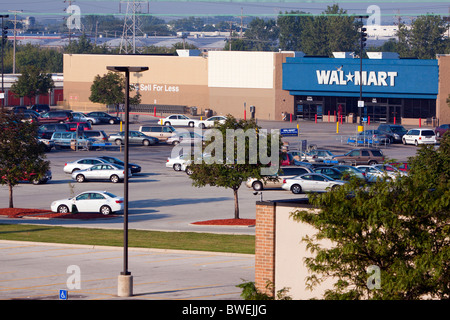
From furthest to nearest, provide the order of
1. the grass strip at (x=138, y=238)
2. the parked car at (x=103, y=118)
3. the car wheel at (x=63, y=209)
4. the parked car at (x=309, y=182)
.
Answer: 1. the parked car at (x=103, y=118)
2. the parked car at (x=309, y=182)
3. the car wheel at (x=63, y=209)
4. the grass strip at (x=138, y=238)

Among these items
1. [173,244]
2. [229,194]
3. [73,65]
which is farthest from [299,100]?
[173,244]

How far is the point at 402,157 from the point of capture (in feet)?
196

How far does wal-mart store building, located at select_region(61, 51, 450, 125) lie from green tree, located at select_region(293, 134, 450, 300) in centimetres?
6505

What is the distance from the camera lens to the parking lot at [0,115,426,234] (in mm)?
38031

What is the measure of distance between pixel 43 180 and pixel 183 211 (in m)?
12.1

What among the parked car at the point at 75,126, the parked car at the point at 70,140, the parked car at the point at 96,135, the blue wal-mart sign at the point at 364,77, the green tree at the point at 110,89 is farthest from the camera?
the green tree at the point at 110,89

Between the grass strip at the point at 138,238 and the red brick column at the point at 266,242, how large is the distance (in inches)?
393

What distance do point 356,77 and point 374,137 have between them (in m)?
20.6

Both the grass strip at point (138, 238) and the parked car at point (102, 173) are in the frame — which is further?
the parked car at point (102, 173)

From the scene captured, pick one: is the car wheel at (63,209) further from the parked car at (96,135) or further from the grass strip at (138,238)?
the parked car at (96,135)

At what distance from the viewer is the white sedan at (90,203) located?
131 feet

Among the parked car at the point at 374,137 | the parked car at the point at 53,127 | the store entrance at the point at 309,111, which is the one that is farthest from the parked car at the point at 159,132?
the store entrance at the point at 309,111

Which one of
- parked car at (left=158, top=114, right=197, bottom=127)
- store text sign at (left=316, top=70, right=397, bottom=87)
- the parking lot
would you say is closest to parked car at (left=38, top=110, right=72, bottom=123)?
parked car at (left=158, top=114, right=197, bottom=127)

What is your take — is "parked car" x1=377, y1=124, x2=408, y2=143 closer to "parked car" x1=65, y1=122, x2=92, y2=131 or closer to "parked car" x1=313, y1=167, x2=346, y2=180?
"parked car" x1=313, y1=167, x2=346, y2=180
